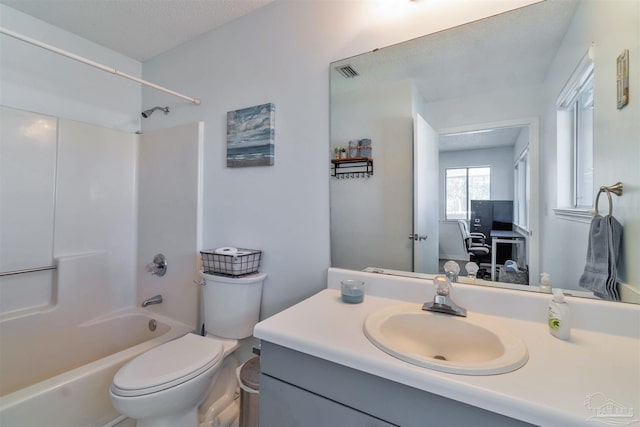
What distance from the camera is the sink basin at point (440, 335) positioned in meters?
0.81

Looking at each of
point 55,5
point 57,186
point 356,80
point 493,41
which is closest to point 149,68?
point 55,5

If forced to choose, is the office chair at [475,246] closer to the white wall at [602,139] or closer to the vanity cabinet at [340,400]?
the white wall at [602,139]

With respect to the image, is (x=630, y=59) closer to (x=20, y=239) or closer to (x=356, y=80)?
(x=356, y=80)

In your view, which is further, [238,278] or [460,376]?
[238,278]

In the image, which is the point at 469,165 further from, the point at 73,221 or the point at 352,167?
the point at 73,221

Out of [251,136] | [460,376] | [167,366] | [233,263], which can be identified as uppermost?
[251,136]

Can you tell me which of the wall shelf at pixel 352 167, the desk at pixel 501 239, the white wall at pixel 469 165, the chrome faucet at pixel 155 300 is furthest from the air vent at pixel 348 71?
the chrome faucet at pixel 155 300

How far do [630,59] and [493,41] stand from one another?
42 centimetres

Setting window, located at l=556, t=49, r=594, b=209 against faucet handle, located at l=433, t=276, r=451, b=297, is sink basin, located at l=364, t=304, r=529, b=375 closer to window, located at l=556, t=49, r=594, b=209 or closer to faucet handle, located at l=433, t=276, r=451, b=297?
faucet handle, located at l=433, t=276, r=451, b=297

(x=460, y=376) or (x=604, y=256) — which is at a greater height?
(x=604, y=256)

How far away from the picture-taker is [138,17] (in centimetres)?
172

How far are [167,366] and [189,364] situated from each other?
0.09 meters

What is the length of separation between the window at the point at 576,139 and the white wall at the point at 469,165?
16 centimetres

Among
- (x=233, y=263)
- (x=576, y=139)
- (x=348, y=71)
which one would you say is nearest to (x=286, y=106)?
(x=348, y=71)
